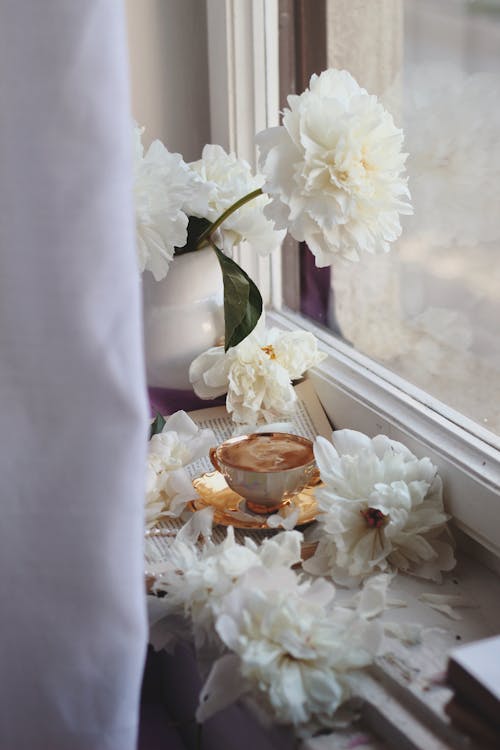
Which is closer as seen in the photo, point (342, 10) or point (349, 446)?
point (349, 446)

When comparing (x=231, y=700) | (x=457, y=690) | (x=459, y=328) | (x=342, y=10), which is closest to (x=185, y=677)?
(x=231, y=700)

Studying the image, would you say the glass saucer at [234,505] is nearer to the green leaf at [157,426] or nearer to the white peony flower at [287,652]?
the green leaf at [157,426]

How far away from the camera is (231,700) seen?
67 centimetres

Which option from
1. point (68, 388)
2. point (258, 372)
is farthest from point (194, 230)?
point (68, 388)

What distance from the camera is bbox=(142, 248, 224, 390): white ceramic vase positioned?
1.12m

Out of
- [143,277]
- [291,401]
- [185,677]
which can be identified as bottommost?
[185,677]

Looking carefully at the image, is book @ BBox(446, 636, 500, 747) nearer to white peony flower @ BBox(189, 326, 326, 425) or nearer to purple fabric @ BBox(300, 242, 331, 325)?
white peony flower @ BBox(189, 326, 326, 425)

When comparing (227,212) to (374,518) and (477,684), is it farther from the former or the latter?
(477,684)

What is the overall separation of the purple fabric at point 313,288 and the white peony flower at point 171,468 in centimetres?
33

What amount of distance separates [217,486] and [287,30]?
644mm

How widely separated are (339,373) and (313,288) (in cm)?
20

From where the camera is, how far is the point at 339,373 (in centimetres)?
114

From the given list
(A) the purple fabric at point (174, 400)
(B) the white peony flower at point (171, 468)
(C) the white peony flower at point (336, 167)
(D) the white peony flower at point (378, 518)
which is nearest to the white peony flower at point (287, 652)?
(D) the white peony flower at point (378, 518)

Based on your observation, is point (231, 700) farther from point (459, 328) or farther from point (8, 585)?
point (459, 328)
